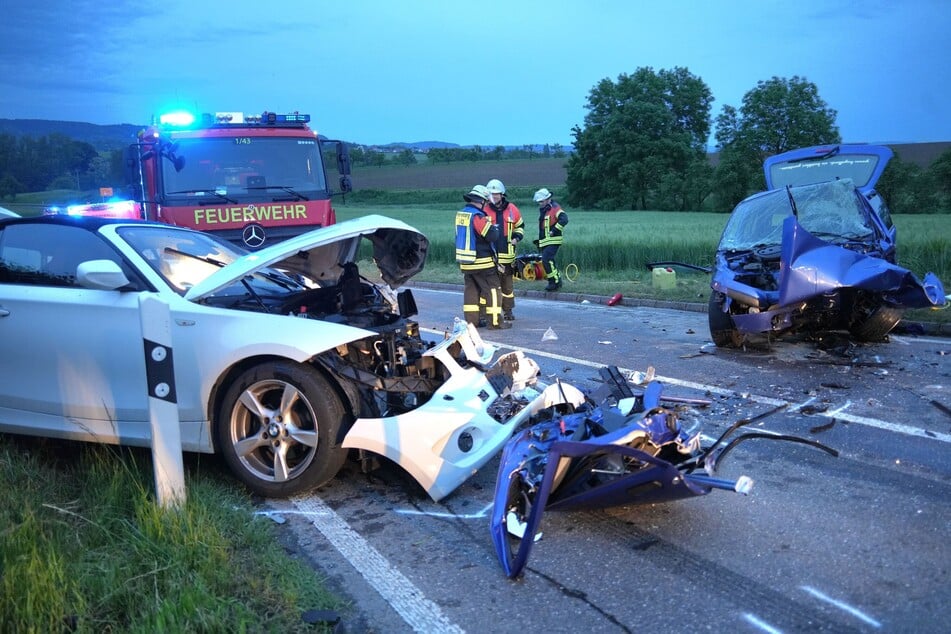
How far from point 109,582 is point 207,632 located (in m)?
0.63

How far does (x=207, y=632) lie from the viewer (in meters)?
2.79

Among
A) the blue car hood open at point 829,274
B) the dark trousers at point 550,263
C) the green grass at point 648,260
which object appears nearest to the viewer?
the blue car hood open at point 829,274

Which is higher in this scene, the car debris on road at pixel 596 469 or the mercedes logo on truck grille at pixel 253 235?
the mercedes logo on truck grille at pixel 253 235

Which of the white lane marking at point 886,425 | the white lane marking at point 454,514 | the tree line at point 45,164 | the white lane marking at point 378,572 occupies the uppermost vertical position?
the tree line at point 45,164

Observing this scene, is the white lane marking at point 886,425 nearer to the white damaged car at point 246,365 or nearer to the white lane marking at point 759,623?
the white damaged car at point 246,365

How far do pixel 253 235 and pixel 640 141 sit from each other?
181 feet

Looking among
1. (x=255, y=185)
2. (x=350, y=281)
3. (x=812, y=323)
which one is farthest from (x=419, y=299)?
(x=350, y=281)

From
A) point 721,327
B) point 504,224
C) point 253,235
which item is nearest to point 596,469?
point 721,327

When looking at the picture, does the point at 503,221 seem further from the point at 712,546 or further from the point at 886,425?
the point at 712,546

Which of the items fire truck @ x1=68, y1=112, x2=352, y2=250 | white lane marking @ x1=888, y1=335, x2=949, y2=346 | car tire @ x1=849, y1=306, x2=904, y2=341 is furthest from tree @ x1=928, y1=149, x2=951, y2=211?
fire truck @ x1=68, y1=112, x2=352, y2=250

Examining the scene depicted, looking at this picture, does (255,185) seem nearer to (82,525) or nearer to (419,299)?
(419,299)

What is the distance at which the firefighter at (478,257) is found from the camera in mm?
9938

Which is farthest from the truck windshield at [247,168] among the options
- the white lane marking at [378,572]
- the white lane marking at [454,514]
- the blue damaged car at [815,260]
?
the white lane marking at [454,514]

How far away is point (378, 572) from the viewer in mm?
3504
